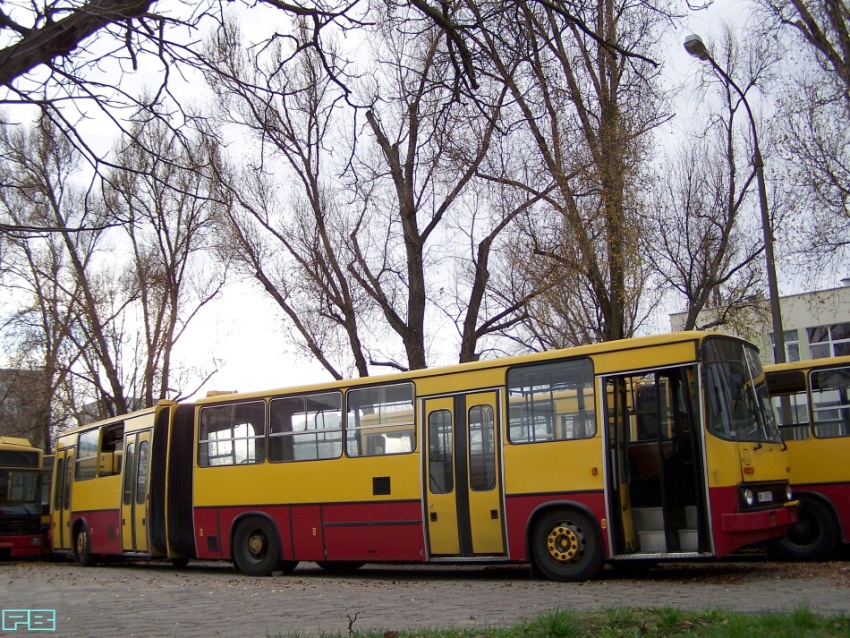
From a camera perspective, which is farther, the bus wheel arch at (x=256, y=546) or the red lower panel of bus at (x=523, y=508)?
the bus wheel arch at (x=256, y=546)

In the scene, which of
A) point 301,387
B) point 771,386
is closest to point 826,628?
point 771,386

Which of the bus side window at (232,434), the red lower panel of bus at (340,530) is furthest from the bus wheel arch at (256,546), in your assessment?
the bus side window at (232,434)

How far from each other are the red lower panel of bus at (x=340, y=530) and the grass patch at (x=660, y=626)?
6428 mm

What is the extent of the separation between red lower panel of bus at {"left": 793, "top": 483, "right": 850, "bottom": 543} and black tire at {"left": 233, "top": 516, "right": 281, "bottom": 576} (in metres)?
8.43

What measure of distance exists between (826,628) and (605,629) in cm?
152

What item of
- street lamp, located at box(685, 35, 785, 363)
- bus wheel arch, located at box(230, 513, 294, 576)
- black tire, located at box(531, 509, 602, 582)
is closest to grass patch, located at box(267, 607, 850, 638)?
black tire, located at box(531, 509, 602, 582)

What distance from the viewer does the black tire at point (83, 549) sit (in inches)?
834

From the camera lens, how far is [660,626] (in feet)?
23.2

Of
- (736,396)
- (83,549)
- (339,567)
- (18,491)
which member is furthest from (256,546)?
(18,491)

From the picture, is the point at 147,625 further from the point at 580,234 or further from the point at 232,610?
the point at 580,234

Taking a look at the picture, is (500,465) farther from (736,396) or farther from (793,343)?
(793,343)

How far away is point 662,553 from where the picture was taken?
459 inches

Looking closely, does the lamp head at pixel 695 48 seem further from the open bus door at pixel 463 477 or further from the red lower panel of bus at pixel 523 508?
the red lower panel of bus at pixel 523 508

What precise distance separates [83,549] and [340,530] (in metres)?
9.28
